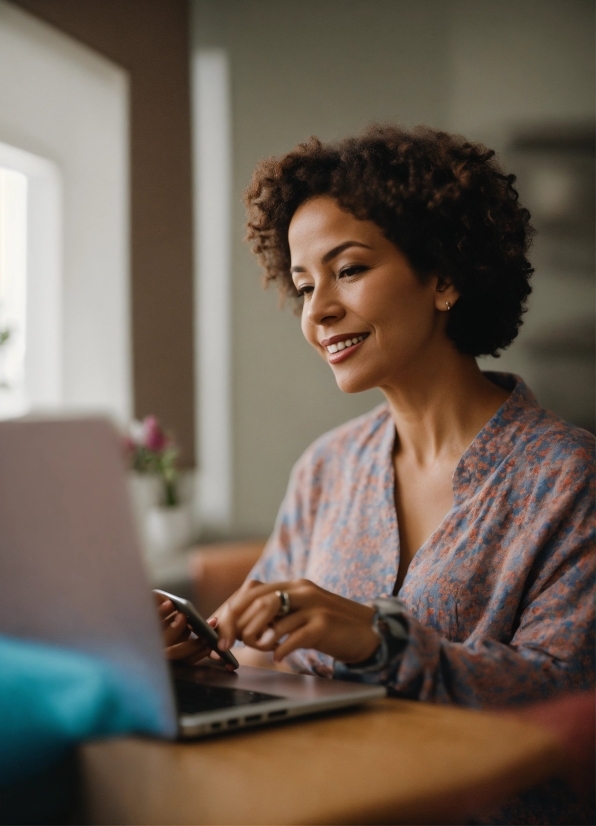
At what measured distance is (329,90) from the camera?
7.77 feet

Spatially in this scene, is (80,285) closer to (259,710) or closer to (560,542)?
(560,542)

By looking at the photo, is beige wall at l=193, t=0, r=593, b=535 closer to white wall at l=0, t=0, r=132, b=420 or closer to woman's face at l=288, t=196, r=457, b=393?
white wall at l=0, t=0, r=132, b=420

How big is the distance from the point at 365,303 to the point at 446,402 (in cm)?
22

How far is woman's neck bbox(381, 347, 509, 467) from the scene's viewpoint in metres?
1.31

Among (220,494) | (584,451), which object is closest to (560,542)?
(584,451)

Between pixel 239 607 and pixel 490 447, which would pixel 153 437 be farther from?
pixel 239 607

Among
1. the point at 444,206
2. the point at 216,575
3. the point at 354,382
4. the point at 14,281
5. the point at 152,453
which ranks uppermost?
the point at 14,281

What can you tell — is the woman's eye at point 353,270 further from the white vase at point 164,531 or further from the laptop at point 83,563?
the white vase at point 164,531

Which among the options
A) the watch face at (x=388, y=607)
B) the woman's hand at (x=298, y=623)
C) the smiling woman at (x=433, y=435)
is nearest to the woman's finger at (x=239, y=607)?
the woman's hand at (x=298, y=623)

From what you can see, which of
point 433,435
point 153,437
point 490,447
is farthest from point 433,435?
point 153,437

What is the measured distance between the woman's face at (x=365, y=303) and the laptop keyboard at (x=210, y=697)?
625mm

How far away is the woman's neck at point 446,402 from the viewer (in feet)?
4.31

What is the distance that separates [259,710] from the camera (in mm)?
716

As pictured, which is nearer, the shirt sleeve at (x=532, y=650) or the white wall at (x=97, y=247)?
the shirt sleeve at (x=532, y=650)
